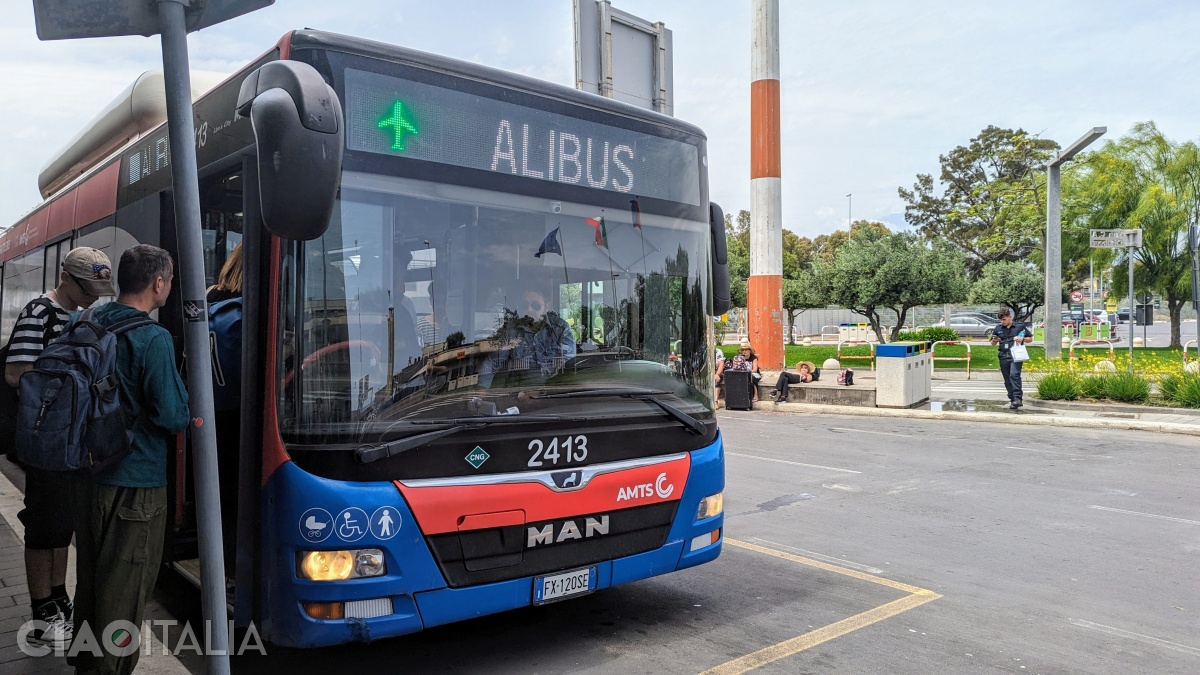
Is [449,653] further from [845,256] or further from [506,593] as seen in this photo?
[845,256]

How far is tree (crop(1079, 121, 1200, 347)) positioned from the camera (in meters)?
36.1

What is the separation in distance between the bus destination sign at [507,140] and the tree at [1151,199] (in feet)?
123

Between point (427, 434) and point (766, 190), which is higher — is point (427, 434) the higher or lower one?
the lower one

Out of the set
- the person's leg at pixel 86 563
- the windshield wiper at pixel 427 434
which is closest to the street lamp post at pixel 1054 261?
the windshield wiper at pixel 427 434

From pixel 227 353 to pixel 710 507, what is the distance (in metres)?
2.64

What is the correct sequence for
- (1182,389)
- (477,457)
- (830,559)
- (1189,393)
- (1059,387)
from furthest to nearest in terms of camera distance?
1. (1059,387)
2. (1182,389)
3. (1189,393)
4. (830,559)
5. (477,457)

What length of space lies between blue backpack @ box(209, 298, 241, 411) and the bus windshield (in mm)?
393

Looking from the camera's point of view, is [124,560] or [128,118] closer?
[124,560]

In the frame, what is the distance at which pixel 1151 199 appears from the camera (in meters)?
35.7

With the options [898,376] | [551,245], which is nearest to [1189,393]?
[898,376]

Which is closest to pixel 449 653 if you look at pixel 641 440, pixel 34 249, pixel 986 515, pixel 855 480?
pixel 641 440

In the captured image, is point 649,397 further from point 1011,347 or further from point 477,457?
point 1011,347

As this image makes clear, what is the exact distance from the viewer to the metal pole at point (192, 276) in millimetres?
3156

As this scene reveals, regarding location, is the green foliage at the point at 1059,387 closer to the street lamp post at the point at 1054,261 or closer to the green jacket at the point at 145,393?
the street lamp post at the point at 1054,261
